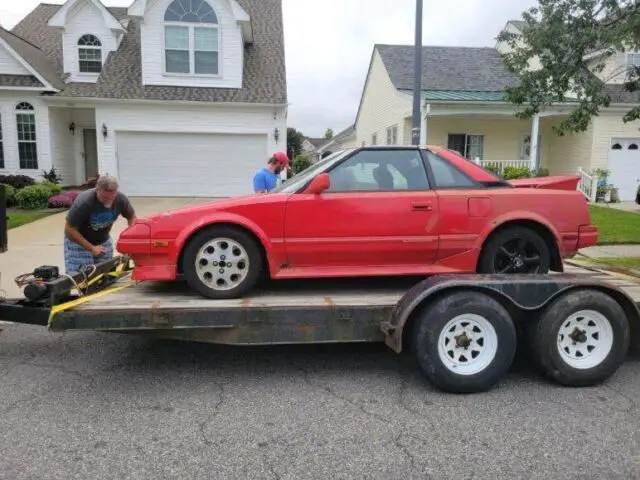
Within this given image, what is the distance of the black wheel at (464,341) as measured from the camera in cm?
390

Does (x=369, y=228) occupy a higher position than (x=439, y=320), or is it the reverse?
(x=369, y=228)

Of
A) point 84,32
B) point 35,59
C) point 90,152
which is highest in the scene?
point 84,32

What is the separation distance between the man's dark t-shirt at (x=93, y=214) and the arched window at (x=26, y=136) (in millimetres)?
14750

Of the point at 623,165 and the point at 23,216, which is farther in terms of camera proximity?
the point at 623,165

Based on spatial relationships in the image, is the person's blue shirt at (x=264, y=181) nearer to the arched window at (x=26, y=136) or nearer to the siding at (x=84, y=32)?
the arched window at (x=26, y=136)

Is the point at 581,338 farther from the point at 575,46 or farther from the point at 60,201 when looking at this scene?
the point at 60,201

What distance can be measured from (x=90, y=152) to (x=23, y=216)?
773 cm

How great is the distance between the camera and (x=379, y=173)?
4582 mm

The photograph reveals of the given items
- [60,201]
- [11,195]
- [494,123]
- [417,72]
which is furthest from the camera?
[494,123]

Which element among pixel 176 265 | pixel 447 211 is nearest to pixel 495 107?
pixel 447 211

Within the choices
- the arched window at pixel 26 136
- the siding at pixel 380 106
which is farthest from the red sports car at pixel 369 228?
the arched window at pixel 26 136

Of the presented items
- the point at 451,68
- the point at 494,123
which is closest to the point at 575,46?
the point at 494,123

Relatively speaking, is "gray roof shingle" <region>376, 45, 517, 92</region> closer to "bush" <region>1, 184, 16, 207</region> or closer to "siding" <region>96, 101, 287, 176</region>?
"siding" <region>96, 101, 287, 176</region>

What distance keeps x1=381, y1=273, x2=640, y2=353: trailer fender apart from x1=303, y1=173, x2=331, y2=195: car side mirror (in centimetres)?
107
